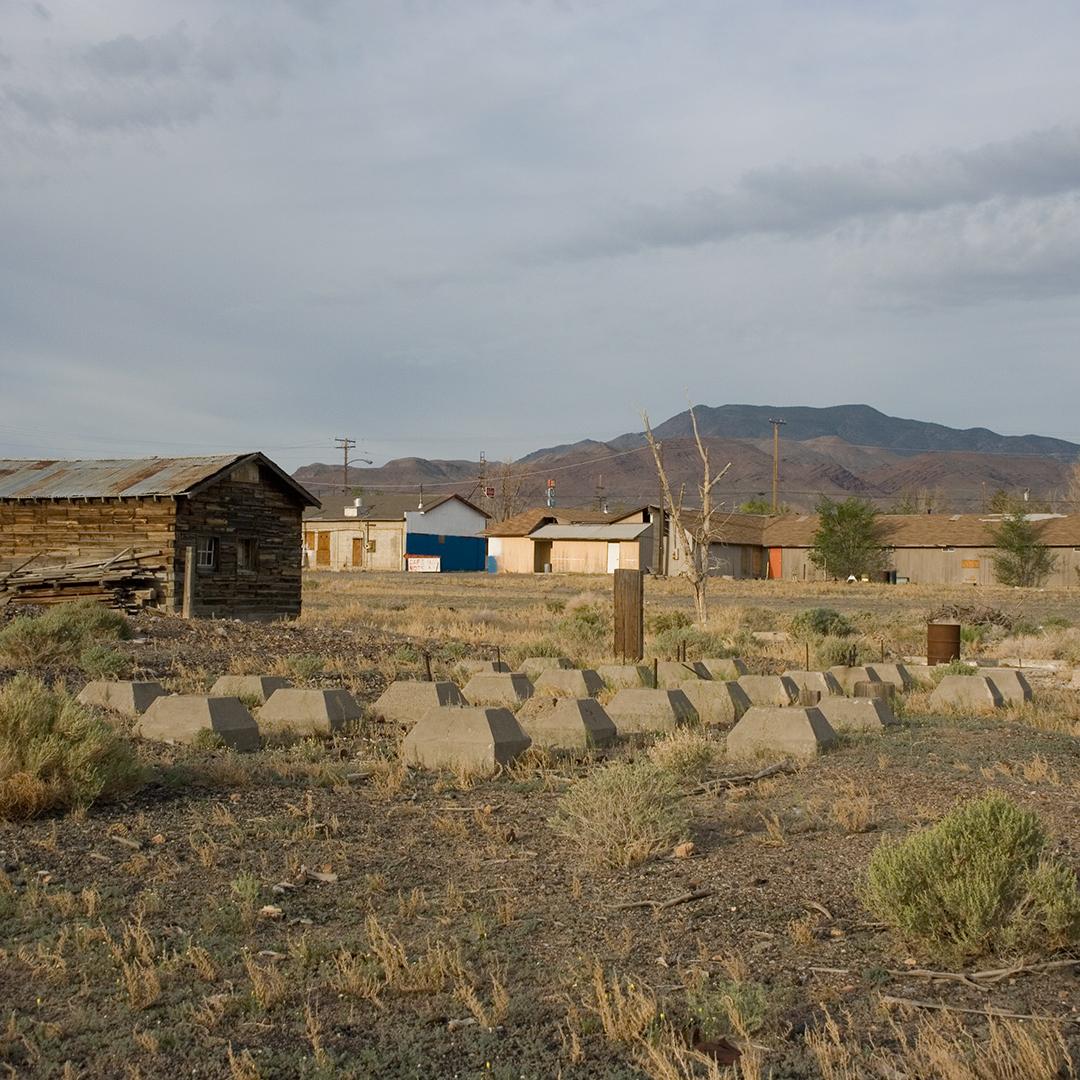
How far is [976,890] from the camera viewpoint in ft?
17.6

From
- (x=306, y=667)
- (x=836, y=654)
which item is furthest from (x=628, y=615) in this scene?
(x=306, y=667)

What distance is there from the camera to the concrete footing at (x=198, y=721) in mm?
10781

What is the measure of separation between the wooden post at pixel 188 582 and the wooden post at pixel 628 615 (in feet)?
35.2

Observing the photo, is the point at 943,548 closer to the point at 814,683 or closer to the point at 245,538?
the point at 245,538

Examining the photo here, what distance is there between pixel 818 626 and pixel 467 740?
17.2 meters

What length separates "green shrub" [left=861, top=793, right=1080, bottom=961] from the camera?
A: 5.34 meters

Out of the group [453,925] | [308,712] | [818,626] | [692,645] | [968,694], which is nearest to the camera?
[453,925]

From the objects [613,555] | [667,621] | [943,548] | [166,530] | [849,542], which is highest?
[166,530]

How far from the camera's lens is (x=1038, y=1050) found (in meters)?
4.20

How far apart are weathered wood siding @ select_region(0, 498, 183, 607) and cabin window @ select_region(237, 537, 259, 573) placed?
247 centimetres

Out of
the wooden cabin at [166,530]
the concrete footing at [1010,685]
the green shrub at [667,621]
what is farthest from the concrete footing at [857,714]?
A: the wooden cabin at [166,530]

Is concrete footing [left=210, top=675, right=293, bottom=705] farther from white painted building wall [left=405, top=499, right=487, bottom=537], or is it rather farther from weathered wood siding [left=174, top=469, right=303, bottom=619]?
white painted building wall [left=405, top=499, right=487, bottom=537]

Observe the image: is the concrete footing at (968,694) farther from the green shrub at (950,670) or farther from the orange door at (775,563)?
the orange door at (775,563)

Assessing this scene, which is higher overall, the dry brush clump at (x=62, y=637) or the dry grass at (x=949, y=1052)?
the dry brush clump at (x=62, y=637)
